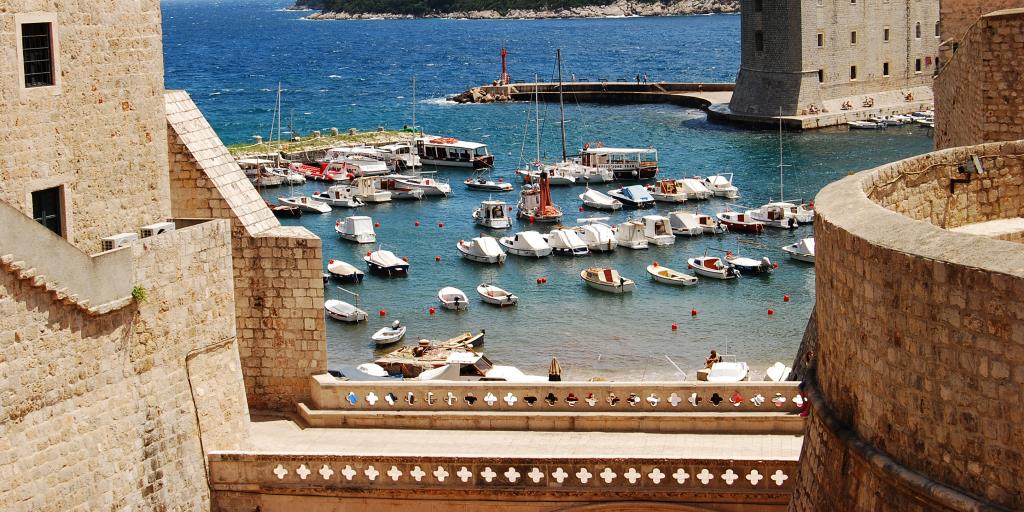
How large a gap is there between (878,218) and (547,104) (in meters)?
104

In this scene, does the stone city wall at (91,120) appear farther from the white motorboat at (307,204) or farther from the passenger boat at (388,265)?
the white motorboat at (307,204)

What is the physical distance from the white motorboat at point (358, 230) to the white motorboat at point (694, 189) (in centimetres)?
1550

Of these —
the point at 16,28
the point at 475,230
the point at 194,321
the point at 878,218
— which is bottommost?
the point at 475,230

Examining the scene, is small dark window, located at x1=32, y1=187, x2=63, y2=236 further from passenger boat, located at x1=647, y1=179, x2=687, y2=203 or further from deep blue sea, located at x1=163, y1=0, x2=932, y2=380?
passenger boat, located at x1=647, y1=179, x2=687, y2=203

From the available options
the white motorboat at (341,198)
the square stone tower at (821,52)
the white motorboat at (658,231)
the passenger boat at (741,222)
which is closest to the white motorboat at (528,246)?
the white motorboat at (658,231)

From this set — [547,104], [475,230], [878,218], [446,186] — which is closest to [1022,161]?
[878,218]

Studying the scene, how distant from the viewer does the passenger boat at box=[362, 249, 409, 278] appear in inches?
2162

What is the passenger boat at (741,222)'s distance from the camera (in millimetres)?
61656

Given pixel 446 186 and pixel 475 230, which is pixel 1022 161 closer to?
pixel 475 230

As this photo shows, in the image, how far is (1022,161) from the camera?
14.5 m

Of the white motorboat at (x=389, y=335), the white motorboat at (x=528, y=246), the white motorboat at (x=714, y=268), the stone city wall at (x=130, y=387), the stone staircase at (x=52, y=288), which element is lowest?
the white motorboat at (x=389, y=335)

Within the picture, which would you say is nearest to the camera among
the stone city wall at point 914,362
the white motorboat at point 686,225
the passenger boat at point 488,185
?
the stone city wall at point 914,362

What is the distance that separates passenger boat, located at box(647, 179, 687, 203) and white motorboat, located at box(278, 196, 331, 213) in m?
15.1

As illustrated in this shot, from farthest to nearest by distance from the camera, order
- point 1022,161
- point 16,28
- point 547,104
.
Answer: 1. point 547,104
2. point 16,28
3. point 1022,161
